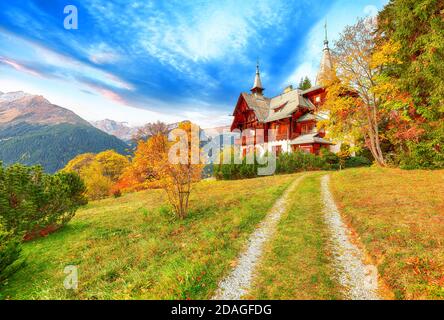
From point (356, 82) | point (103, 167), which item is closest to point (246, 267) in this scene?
point (356, 82)

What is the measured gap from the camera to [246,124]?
3716cm

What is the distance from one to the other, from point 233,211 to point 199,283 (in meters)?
5.12

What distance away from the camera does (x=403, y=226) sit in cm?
607

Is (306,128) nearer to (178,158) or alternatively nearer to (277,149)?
(277,149)

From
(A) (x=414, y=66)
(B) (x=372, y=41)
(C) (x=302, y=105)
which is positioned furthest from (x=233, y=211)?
(C) (x=302, y=105)

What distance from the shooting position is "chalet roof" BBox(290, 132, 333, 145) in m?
25.9

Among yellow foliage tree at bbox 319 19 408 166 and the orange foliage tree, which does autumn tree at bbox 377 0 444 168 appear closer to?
yellow foliage tree at bbox 319 19 408 166

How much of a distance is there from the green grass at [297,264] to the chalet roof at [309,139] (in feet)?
66.5

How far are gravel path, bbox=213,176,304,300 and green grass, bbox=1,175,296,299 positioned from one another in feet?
0.67

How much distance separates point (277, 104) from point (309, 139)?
39.0ft

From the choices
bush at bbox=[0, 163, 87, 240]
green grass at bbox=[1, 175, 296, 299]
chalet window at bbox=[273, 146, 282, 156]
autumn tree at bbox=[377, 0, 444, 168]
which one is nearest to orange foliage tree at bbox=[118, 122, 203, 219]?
green grass at bbox=[1, 175, 296, 299]

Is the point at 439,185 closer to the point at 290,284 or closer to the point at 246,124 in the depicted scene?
the point at 290,284

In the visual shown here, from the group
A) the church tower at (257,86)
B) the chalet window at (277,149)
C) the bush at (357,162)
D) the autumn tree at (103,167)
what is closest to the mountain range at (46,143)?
the autumn tree at (103,167)

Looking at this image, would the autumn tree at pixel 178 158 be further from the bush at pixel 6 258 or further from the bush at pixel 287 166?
the bush at pixel 287 166
